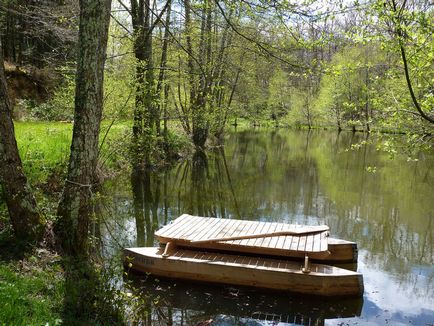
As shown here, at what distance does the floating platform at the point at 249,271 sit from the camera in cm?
689

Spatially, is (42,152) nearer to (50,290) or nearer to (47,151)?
(47,151)

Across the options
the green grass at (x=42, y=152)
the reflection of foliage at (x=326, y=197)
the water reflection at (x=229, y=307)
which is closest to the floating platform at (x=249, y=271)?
the water reflection at (x=229, y=307)

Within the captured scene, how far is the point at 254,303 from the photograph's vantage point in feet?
22.2

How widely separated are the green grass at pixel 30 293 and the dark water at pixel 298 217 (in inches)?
48.4

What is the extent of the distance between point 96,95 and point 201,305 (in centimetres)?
368

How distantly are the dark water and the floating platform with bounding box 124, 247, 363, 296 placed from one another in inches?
6.8

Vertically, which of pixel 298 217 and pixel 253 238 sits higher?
pixel 253 238

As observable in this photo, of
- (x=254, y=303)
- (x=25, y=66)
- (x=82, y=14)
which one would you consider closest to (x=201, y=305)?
(x=254, y=303)

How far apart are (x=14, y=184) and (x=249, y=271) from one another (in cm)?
402

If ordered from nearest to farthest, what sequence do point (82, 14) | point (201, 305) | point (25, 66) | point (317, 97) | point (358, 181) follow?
point (82, 14) < point (201, 305) < point (358, 181) < point (25, 66) < point (317, 97)

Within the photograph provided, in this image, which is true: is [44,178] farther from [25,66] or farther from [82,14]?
[25,66]

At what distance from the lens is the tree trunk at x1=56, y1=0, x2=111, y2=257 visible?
18.1 feet

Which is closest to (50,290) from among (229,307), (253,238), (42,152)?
(229,307)

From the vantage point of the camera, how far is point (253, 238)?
7977 millimetres
